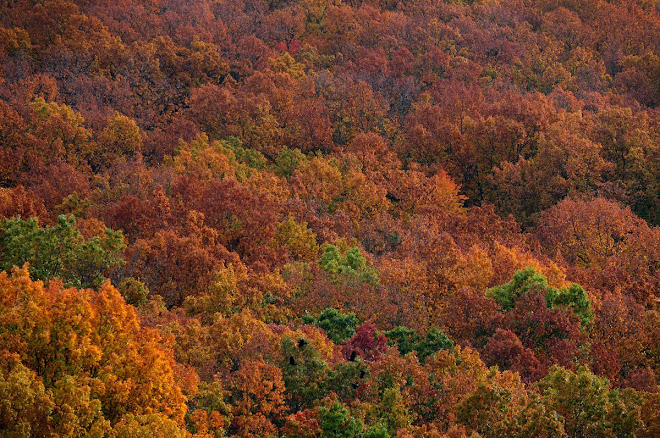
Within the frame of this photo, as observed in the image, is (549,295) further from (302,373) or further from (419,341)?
(302,373)

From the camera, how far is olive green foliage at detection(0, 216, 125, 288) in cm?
5188

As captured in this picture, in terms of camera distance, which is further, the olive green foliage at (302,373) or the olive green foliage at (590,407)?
the olive green foliage at (302,373)

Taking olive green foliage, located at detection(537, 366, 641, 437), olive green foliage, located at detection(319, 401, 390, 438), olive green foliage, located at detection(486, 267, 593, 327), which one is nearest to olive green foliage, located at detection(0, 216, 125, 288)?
olive green foliage, located at detection(319, 401, 390, 438)

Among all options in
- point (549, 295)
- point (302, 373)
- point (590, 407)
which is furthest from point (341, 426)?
point (549, 295)

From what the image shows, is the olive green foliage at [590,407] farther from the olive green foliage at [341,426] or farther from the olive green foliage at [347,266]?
the olive green foliage at [347,266]

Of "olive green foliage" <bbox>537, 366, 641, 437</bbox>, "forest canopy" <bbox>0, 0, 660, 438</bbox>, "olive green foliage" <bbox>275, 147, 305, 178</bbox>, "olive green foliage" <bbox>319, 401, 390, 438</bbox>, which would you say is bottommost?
"olive green foliage" <bbox>275, 147, 305, 178</bbox>

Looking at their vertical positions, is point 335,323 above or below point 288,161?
above

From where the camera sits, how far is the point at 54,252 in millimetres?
53500

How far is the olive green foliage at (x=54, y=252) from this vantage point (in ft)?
170

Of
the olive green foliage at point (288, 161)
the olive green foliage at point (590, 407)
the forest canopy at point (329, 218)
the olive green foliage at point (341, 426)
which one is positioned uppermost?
the olive green foliage at point (590, 407)

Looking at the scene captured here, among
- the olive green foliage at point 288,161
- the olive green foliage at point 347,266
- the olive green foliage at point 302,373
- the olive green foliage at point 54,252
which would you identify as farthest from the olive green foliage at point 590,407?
the olive green foliage at point 288,161

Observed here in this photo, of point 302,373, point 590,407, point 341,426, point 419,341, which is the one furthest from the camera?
point 419,341

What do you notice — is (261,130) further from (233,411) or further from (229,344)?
(233,411)

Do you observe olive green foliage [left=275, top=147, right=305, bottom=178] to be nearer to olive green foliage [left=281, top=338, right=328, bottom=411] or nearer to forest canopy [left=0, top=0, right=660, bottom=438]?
forest canopy [left=0, top=0, right=660, bottom=438]
